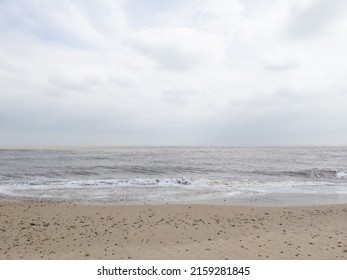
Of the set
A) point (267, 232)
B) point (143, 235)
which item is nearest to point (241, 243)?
point (267, 232)

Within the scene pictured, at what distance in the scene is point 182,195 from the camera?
48.4 ft

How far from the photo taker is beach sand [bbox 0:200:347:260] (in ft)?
20.6

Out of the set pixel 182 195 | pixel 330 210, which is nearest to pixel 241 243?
pixel 330 210

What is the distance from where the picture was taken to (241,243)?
22.4ft

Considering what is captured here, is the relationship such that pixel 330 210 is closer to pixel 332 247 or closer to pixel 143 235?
pixel 332 247

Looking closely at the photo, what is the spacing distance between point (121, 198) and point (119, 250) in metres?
7.44

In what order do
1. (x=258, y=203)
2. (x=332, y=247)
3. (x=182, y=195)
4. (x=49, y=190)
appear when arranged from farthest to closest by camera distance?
(x=49, y=190) → (x=182, y=195) → (x=258, y=203) → (x=332, y=247)

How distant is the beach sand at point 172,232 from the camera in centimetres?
627

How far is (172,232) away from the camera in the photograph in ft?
26.0
